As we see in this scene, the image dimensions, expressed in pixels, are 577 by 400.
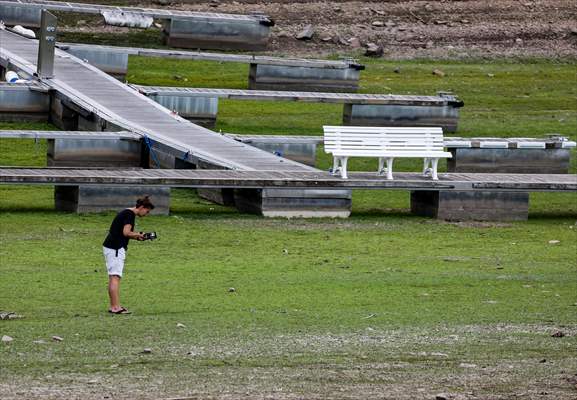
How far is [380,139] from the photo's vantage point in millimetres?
26672

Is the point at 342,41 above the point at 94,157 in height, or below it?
above

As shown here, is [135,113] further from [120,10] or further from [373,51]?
[373,51]

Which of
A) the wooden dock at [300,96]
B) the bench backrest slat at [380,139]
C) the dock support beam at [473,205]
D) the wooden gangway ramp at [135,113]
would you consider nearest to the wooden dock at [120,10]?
the wooden gangway ramp at [135,113]

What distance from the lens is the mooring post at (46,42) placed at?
102ft

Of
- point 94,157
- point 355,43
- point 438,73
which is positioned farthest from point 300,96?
point 94,157

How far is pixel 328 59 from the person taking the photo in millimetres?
39750

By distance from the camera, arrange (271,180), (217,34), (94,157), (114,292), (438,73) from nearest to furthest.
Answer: (114,292) < (271,180) < (94,157) < (438,73) < (217,34)

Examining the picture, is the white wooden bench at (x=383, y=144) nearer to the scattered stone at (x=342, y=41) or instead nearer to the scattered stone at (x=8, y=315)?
the scattered stone at (x=8, y=315)

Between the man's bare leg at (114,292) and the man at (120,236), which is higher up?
the man at (120,236)

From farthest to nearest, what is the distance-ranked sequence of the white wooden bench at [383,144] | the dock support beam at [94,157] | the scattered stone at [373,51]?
the scattered stone at [373,51], the white wooden bench at [383,144], the dock support beam at [94,157]

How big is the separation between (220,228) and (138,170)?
218 centimetres

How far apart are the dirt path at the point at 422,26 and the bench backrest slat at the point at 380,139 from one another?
13703 mm

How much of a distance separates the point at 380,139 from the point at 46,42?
786cm

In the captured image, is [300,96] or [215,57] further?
[215,57]
